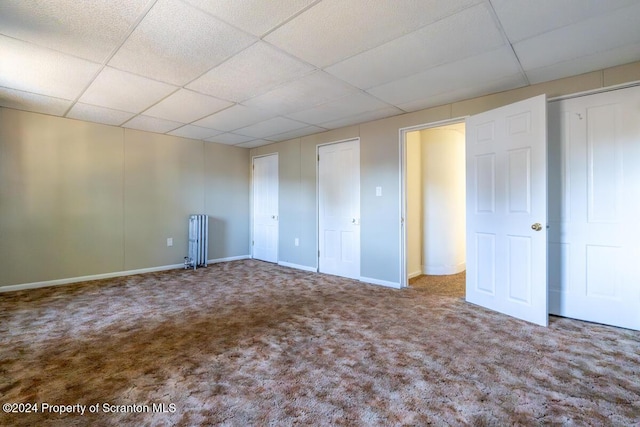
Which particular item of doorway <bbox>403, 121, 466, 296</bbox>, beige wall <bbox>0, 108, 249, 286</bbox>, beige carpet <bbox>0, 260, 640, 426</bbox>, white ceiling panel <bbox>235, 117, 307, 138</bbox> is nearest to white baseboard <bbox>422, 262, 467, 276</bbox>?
doorway <bbox>403, 121, 466, 296</bbox>

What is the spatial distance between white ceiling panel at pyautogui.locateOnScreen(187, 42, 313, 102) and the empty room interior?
3cm

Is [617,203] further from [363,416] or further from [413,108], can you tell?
[363,416]

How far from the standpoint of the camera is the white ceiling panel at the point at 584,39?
200cm

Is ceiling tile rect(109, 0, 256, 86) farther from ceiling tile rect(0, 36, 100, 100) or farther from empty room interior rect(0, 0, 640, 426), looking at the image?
ceiling tile rect(0, 36, 100, 100)

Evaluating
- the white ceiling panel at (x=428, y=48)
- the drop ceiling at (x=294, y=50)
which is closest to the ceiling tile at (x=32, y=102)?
the drop ceiling at (x=294, y=50)

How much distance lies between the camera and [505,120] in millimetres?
3018

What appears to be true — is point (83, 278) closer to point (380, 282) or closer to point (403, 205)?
point (380, 282)

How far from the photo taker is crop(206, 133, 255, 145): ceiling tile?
17.2 feet

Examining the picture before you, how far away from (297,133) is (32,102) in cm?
349

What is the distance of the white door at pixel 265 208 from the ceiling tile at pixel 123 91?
2.61m

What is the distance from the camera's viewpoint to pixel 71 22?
2.02 metres

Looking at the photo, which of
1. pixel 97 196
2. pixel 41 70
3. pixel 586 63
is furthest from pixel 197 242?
pixel 586 63

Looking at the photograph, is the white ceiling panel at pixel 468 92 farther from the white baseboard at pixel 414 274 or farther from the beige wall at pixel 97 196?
the beige wall at pixel 97 196

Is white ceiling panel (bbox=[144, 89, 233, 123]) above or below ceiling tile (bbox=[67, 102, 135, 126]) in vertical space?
below
